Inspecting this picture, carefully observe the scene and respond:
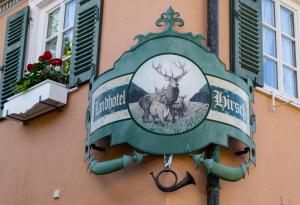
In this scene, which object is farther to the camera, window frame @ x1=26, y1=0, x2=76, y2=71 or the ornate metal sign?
window frame @ x1=26, y1=0, x2=76, y2=71

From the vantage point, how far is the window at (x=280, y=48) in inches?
364

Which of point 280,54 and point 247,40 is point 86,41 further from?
point 280,54

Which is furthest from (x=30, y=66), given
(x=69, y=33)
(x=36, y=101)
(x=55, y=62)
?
(x=69, y=33)

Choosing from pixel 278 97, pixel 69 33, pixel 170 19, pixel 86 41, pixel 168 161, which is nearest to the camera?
pixel 168 161

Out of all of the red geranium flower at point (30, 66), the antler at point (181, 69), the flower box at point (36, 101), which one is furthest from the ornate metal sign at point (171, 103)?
the red geranium flower at point (30, 66)

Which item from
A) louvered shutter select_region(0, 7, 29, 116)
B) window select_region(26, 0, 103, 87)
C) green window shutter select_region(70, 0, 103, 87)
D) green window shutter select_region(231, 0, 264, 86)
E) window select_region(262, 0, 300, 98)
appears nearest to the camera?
green window shutter select_region(231, 0, 264, 86)

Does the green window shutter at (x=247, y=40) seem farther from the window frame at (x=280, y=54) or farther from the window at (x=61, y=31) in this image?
the window at (x=61, y=31)

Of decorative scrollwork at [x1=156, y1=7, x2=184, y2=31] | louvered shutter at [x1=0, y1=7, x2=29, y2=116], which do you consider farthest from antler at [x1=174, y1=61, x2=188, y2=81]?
louvered shutter at [x1=0, y1=7, x2=29, y2=116]

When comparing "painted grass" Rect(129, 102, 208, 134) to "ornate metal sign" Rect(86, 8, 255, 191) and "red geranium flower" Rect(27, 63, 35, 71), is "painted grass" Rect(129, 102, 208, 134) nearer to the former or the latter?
"ornate metal sign" Rect(86, 8, 255, 191)

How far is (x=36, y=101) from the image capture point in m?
9.04

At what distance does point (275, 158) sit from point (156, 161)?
175 centimetres

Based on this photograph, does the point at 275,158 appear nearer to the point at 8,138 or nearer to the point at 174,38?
the point at 174,38

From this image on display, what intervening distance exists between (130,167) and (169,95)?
91cm

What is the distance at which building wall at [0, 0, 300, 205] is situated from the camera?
25.3 feet
